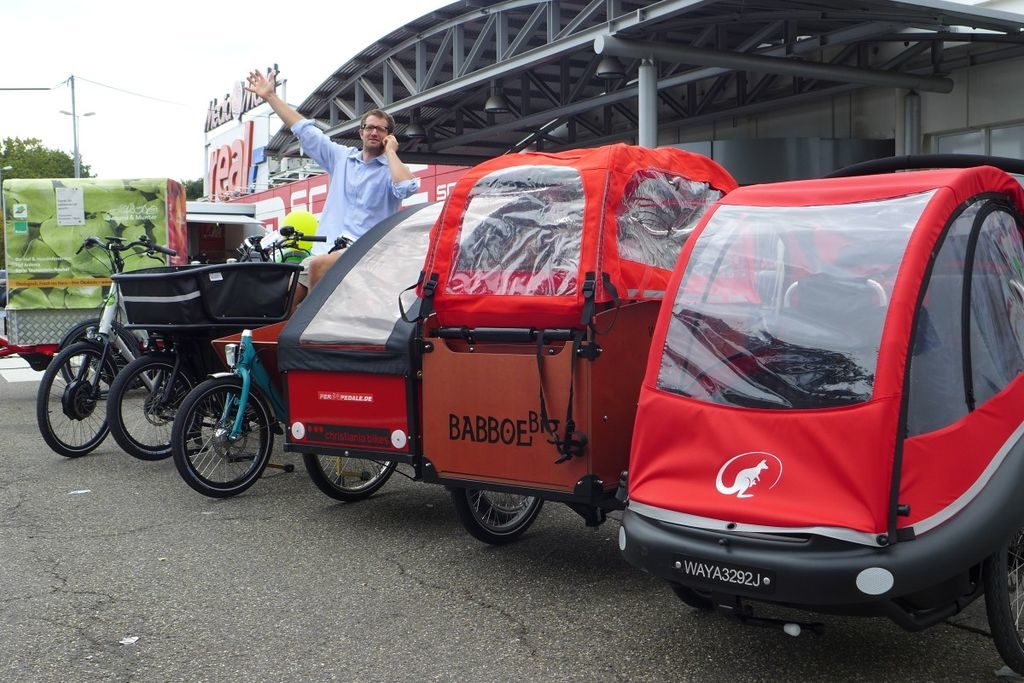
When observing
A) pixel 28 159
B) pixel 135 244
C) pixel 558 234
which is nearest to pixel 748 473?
pixel 558 234

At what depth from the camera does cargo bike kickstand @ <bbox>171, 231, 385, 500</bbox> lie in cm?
629

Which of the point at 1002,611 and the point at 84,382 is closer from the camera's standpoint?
the point at 1002,611

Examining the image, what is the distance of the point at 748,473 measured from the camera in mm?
3592

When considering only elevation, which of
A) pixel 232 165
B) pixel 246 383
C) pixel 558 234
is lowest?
pixel 246 383

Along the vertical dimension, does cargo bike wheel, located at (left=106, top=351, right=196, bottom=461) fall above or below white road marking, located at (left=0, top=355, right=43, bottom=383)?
above

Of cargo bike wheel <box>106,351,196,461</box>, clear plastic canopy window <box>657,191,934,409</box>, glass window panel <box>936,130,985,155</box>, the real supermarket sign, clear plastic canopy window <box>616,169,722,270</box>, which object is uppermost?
the real supermarket sign

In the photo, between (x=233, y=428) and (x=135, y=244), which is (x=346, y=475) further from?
(x=135, y=244)

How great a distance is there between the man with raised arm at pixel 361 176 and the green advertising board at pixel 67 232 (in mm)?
3243

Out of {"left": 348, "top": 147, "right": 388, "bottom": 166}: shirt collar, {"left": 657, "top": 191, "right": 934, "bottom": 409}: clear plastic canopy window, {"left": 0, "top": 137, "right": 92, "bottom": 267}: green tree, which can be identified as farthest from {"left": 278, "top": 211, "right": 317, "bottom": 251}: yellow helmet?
{"left": 0, "top": 137, "right": 92, "bottom": 267}: green tree

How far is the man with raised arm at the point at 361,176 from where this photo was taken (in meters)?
7.55

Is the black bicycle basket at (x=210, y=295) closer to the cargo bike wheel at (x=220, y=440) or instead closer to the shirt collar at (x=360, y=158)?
the cargo bike wheel at (x=220, y=440)

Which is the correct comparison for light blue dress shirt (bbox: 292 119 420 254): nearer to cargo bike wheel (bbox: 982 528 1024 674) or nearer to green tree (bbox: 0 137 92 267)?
cargo bike wheel (bbox: 982 528 1024 674)

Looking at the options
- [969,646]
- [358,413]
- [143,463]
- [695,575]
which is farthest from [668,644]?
[143,463]

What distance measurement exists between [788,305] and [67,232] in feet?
29.2
